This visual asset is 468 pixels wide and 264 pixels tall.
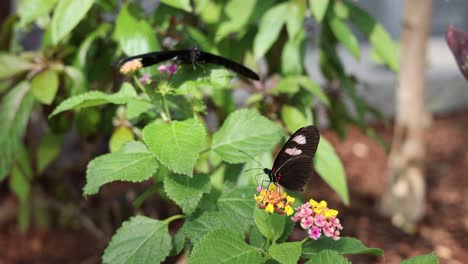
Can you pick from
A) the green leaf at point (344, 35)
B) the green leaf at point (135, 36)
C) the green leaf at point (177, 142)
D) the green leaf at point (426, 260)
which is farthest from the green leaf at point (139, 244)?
the green leaf at point (344, 35)

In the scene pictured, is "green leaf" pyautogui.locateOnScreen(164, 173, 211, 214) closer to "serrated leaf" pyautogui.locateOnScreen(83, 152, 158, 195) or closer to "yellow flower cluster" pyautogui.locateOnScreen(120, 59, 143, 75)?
"serrated leaf" pyautogui.locateOnScreen(83, 152, 158, 195)

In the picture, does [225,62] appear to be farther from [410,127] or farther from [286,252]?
[410,127]

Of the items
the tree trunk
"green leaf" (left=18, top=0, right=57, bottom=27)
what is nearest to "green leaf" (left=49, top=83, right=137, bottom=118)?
"green leaf" (left=18, top=0, right=57, bottom=27)

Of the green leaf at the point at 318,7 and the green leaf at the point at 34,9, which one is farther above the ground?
the green leaf at the point at 318,7

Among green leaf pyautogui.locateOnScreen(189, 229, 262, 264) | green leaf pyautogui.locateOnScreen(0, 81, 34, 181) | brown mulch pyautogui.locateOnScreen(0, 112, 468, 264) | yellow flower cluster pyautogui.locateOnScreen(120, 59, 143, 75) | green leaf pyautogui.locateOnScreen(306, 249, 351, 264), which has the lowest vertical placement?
brown mulch pyautogui.locateOnScreen(0, 112, 468, 264)

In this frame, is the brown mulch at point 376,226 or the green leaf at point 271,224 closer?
the green leaf at point 271,224

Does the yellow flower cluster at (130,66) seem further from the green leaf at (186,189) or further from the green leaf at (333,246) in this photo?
the green leaf at (333,246)
